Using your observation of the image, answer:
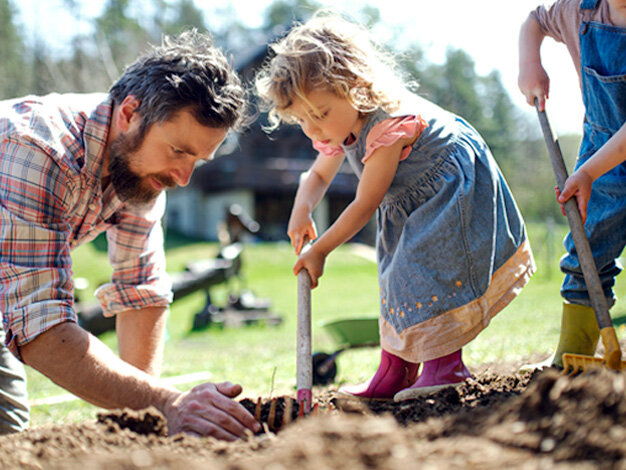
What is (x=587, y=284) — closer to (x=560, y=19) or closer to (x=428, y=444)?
(x=560, y=19)

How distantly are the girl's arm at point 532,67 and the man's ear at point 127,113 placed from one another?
5.68 feet

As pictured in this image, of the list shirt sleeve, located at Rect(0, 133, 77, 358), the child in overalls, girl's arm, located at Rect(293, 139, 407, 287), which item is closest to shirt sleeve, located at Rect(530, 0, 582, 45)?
the child in overalls

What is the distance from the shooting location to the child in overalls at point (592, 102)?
2.41m

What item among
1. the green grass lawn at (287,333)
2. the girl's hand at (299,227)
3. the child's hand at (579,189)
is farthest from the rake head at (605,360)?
the girl's hand at (299,227)

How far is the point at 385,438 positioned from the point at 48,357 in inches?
52.7

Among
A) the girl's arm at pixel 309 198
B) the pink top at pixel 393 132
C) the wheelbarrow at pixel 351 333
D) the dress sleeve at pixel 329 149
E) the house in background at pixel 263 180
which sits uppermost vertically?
the pink top at pixel 393 132

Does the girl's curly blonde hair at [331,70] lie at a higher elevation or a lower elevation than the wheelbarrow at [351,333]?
higher

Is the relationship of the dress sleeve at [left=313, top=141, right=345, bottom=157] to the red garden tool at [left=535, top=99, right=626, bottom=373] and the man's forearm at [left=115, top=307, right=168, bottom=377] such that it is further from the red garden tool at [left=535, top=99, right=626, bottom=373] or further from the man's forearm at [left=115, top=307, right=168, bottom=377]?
the man's forearm at [left=115, top=307, right=168, bottom=377]

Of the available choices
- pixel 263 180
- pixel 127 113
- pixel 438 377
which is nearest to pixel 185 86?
pixel 127 113

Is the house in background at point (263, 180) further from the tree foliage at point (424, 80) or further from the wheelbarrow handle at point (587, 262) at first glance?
the wheelbarrow handle at point (587, 262)

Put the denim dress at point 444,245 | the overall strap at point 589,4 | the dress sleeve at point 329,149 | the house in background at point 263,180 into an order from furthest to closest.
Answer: the house in background at point 263,180 < the dress sleeve at point 329,149 < the overall strap at point 589,4 < the denim dress at point 444,245

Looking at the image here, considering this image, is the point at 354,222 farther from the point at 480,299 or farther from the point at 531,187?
the point at 531,187

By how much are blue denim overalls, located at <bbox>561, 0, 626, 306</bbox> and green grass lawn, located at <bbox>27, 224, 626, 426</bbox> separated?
Result: 28.5 inches

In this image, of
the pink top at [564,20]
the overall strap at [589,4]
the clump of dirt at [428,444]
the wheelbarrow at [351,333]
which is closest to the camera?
the clump of dirt at [428,444]
